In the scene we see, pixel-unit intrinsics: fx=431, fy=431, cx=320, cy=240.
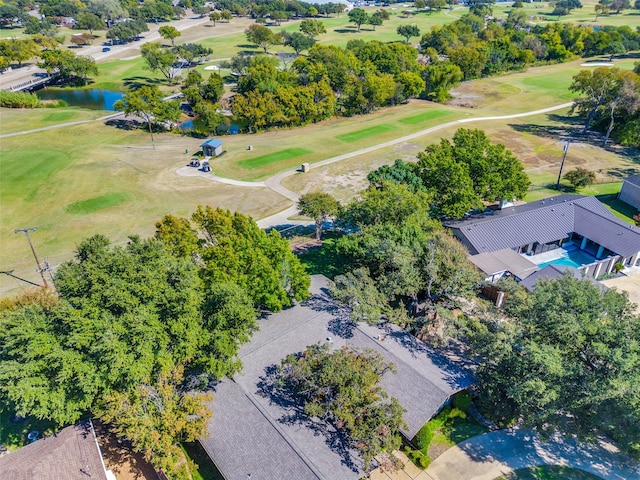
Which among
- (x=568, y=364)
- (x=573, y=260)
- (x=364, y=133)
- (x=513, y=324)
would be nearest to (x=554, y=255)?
(x=573, y=260)

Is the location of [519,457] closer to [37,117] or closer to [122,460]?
[122,460]

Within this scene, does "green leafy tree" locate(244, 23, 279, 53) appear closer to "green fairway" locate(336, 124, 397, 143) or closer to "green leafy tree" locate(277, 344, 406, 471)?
"green fairway" locate(336, 124, 397, 143)

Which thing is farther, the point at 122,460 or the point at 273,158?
the point at 273,158

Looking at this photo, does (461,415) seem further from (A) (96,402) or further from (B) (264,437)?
(A) (96,402)

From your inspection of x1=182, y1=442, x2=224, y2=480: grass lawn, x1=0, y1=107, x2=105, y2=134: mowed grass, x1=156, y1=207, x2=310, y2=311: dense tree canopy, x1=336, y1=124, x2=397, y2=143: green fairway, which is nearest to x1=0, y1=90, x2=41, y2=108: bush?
x1=0, y1=107, x2=105, y2=134: mowed grass

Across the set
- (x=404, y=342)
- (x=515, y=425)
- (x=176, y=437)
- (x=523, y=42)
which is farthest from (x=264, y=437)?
(x=523, y=42)

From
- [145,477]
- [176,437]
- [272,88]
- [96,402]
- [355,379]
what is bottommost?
[145,477]
